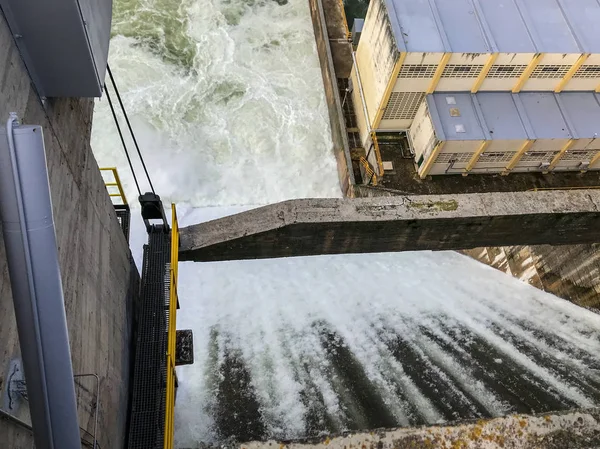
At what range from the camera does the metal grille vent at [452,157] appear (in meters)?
12.1

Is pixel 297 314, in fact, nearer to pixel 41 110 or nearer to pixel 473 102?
pixel 41 110

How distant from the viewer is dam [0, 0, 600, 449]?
4465 millimetres

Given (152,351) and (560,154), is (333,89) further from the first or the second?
(152,351)

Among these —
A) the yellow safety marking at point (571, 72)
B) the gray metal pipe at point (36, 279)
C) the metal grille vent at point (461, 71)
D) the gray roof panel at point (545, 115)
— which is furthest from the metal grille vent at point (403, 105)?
the gray metal pipe at point (36, 279)

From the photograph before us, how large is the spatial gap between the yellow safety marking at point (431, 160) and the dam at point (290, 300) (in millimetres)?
441

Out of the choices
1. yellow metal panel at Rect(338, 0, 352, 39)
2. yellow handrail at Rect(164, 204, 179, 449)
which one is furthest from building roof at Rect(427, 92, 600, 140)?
yellow handrail at Rect(164, 204, 179, 449)

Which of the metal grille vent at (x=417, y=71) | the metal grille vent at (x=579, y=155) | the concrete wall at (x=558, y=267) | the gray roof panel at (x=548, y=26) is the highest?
the gray roof panel at (x=548, y=26)

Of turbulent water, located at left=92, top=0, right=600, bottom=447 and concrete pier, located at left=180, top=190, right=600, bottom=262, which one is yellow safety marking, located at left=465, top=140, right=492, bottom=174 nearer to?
turbulent water, located at left=92, top=0, right=600, bottom=447

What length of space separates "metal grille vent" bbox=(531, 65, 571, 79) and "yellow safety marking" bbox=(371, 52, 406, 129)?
3.34 m

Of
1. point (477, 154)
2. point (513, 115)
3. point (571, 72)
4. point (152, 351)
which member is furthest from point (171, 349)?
point (571, 72)

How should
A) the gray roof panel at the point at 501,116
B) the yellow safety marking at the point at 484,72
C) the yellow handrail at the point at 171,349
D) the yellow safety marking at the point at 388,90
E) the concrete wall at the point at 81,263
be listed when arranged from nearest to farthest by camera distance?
the concrete wall at the point at 81,263
the yellow handrail at the point at 171,349
the yellow safety marking at the point at 388,90
the yellow safety marking at the point at 484,72
the gray roof panel at the point at 501,116

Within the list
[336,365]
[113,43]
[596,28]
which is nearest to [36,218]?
[336,365]

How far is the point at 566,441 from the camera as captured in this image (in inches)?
171

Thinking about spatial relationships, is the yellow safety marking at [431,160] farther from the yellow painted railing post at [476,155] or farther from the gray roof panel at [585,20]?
the gray roof panel at [585,20]
